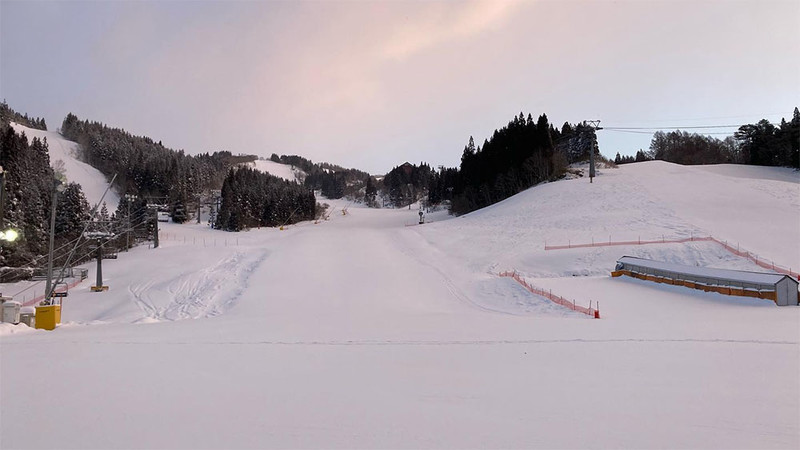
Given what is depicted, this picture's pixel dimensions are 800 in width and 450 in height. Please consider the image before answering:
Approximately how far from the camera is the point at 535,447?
16.1 ft

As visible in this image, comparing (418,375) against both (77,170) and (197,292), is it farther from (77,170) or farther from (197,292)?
(77,170)

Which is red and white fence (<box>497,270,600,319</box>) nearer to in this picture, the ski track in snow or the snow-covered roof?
the snow-covered roof

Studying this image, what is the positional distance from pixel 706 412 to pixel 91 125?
20870cm

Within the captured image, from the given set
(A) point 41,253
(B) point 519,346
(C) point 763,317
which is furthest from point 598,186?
(A) point 41,253

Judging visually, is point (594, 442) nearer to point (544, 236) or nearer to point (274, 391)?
point (274, 391)

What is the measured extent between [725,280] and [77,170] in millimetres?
162879

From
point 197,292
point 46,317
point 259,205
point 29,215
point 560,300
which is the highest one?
point 259,205

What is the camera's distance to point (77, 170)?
130 metres

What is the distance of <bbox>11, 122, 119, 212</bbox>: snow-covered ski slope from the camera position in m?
115

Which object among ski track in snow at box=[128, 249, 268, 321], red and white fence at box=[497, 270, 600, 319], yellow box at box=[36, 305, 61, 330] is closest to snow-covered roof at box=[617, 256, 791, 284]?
red and white fence at box=[497, 270, 600, 319]

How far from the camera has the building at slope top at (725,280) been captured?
58.3 ft

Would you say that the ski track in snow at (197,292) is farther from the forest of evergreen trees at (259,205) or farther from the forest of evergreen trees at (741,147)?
the forest of evergreen trees at (741,147)

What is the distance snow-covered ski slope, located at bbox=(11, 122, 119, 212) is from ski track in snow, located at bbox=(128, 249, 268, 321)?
93.5 m

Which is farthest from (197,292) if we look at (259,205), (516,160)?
(259,205)
